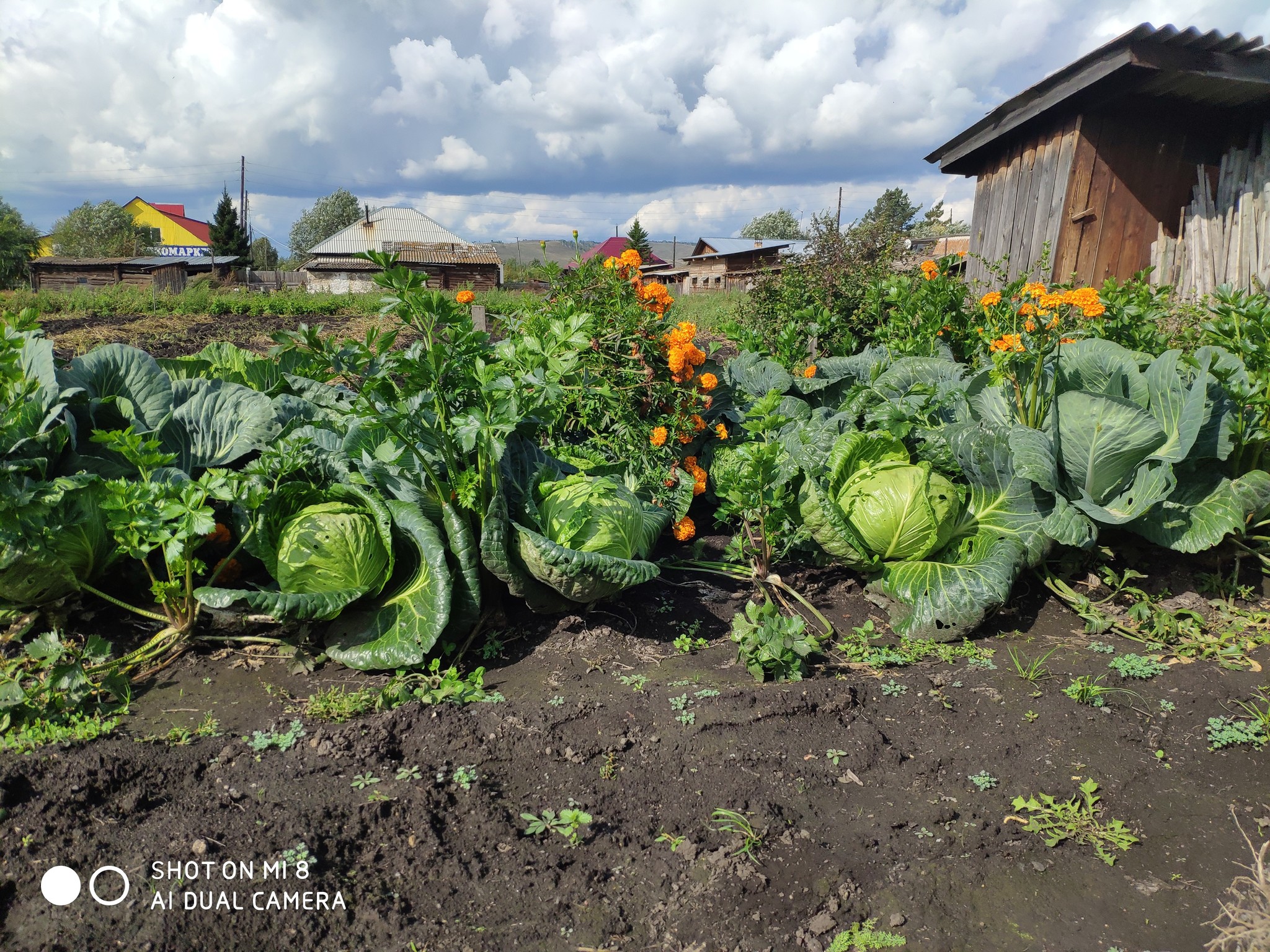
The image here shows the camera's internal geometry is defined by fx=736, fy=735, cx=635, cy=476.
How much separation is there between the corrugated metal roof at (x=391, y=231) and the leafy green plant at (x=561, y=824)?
168ft

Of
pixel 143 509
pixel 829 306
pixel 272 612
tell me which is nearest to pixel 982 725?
pixel 272 612

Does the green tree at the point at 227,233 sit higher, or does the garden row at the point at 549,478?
the green tree at the point at 227,233

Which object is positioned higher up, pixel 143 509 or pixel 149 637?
pixel 143 509

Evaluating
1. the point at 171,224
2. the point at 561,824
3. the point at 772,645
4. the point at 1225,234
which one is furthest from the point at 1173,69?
the point at 171,224

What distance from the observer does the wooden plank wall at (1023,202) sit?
19.7 feet

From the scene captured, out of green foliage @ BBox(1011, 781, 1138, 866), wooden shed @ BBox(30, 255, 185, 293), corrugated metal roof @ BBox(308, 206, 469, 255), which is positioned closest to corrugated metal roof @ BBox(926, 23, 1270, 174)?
green foliage @ BBox(1011, 781, 1138, 866)

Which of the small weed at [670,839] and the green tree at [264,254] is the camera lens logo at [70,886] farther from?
the green tree at [264,254]

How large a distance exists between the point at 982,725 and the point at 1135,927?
86cm

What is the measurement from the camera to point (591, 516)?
3326 mm

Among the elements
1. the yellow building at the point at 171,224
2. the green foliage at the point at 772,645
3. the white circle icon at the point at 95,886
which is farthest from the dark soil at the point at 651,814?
the yellow building at the point at 171,224

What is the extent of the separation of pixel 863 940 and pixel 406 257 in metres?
42.3

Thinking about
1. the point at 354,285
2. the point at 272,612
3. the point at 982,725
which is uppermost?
the point at 354,285

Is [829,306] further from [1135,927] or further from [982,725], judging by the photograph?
[1135,927]

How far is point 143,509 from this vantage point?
8.94 ft
